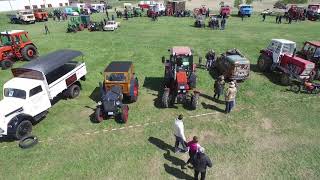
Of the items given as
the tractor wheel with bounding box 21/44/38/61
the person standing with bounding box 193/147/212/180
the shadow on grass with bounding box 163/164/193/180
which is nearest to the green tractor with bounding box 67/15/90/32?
the tractor wheel with bounding box 21/44/38/61

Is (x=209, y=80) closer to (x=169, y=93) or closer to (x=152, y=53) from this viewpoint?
(x=169, y=93)

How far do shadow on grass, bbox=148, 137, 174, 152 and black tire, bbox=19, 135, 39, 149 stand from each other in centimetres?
494

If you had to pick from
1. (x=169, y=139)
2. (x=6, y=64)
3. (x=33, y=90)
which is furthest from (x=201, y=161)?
(x=6, y=64)

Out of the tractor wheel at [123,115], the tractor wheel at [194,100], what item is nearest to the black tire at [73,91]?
the tractor wheel at [123,115]

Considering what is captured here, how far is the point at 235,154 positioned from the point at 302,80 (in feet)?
26.8

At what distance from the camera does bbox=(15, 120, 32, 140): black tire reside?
37.3ft

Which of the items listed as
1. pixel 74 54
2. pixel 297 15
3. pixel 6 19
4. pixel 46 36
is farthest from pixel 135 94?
pixel 6 19

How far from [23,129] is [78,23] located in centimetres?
2511

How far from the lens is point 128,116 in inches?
521

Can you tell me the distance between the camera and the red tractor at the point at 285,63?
15539 millimetres

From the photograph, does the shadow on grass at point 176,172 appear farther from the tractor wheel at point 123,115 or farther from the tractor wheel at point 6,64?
the tractor wheel at point 6,64

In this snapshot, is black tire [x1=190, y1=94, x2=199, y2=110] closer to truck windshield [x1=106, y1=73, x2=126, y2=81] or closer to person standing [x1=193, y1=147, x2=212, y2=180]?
truck windshield [x1=106, y1=73, x2=126, y2=81]

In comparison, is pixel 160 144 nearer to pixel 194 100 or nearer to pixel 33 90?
pixel 194 100

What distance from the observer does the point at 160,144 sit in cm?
1117
